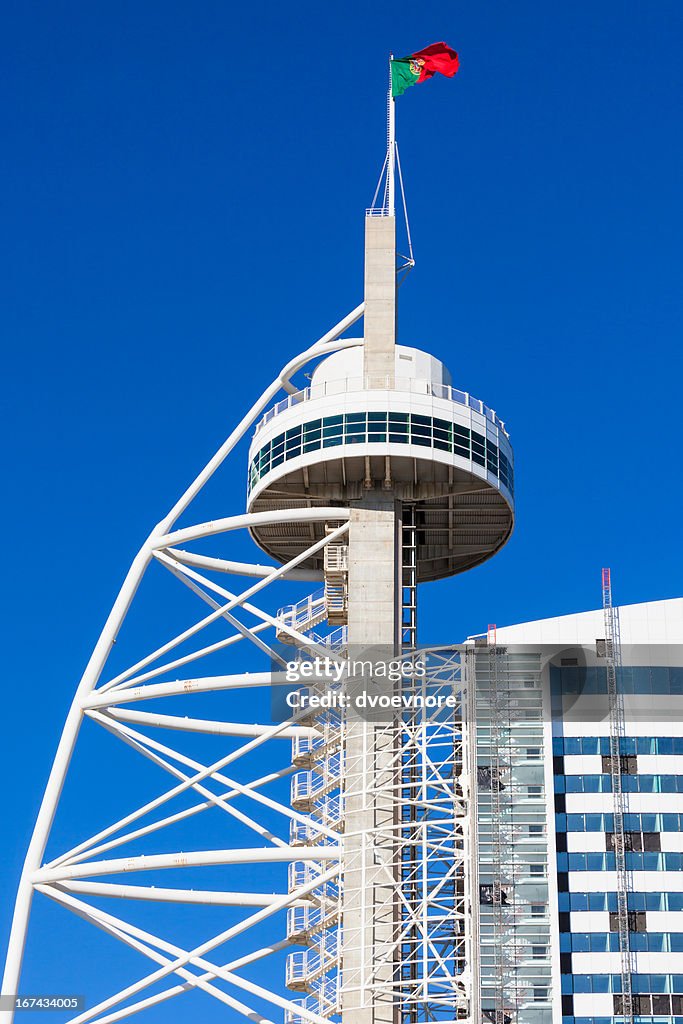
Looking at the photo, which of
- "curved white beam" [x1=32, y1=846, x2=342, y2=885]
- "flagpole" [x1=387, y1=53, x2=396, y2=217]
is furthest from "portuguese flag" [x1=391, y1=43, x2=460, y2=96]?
"curved white beam" [x1=32, y1=846, x2=342, y2=885]

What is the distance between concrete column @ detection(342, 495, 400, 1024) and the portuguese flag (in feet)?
64.8

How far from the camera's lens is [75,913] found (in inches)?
2950

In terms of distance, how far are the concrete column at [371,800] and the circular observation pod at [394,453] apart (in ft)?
5.86

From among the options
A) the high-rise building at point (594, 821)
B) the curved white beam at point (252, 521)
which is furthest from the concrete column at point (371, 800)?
the high-rise building at point (594, 821)

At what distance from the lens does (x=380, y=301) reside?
83.2 m

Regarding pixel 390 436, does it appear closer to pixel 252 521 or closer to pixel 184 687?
pixel 252 521

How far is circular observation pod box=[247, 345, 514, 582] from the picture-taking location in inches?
3088

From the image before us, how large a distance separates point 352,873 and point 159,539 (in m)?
16.0

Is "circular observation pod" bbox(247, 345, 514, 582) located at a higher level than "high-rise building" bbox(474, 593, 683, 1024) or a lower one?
higher

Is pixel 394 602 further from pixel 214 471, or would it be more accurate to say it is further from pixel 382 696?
pixel 214 471

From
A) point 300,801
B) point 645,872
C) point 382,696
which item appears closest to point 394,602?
point 382,696

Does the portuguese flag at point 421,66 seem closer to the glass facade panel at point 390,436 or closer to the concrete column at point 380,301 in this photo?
the concrete column at point 380,301

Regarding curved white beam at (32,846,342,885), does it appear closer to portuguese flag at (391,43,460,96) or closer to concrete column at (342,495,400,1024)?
concrete column at (342,495,400,1024)

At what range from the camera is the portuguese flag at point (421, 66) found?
285 ft
